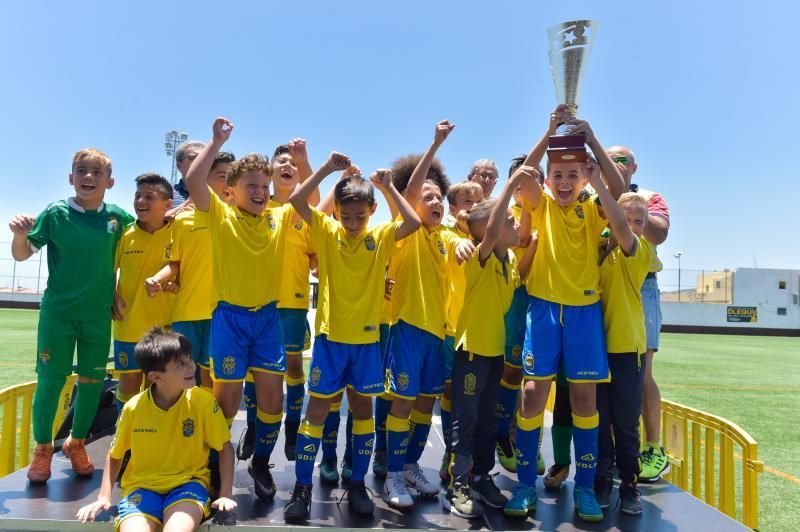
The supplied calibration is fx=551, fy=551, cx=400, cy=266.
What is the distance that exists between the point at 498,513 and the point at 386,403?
1160mm

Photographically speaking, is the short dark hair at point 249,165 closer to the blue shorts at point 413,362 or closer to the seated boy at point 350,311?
the seated boy at point 350,311

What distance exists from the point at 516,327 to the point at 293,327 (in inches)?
59.5

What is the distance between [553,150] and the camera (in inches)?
121

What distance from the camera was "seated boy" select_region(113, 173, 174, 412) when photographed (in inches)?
147

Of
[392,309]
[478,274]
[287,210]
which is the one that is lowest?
[392,309]

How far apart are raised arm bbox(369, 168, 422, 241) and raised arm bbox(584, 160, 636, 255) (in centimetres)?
100

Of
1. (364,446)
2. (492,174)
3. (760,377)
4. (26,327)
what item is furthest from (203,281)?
(26,327)

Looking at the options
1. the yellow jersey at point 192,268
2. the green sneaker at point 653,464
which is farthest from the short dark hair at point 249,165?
the green sneaker at point 653,464

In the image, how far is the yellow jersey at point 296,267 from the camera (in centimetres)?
380

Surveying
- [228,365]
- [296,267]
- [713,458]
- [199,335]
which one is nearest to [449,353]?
[296,267]

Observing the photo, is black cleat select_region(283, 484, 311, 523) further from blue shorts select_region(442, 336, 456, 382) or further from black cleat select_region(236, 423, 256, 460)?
blue shorts select_region(442, 336, 456, 382)

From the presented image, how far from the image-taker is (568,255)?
10.6 feet

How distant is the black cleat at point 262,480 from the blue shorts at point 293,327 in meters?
0.77

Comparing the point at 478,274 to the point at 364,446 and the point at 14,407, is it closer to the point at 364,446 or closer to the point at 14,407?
the point at 364,446
